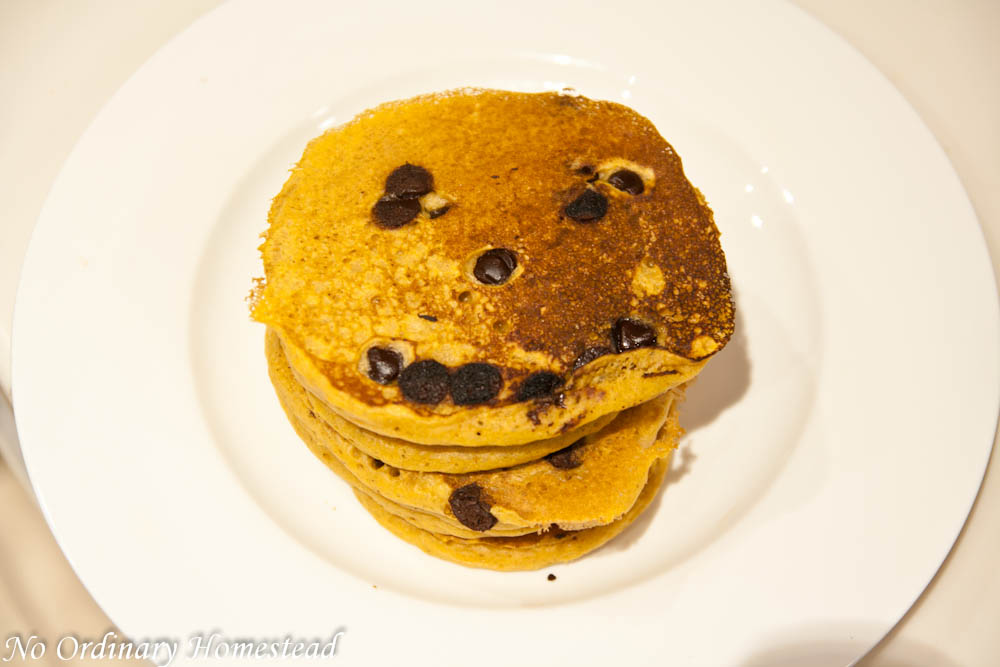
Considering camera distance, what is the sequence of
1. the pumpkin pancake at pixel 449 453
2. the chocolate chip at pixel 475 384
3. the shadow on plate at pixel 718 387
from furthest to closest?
the shadow on plate at pixel 718 387, the pumpkin pancake at pixel 449 453, the chocolate chip at pixel 475 384

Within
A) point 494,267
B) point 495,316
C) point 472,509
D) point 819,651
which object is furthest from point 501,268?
point 819,651

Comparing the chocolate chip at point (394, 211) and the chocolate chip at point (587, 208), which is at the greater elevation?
the chocolate chip at point (587, 208)

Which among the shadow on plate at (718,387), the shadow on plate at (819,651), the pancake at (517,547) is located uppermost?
the shadow on plate at (718,387)

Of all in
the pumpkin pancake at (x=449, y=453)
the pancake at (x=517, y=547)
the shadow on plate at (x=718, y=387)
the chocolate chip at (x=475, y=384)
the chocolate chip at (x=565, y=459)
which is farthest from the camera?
the shadow on plate at (x=718, y=387)

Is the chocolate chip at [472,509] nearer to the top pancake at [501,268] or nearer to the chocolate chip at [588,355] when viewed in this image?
the top pancake at [501,268]

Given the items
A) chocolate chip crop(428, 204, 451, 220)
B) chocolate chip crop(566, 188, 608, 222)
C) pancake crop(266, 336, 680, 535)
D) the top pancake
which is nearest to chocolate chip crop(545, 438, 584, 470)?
pancake crop(266, 336, 680, 535)

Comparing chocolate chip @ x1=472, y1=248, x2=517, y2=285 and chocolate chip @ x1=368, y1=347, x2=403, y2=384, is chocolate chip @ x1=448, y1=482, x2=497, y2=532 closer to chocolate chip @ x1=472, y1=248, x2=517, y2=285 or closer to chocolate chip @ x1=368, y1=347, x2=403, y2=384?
chocolate chip @ x1=368, y1=347, x2=403, y2=384

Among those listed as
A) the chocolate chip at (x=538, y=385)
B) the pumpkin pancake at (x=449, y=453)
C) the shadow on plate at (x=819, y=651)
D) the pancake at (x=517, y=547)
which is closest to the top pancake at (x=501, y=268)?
the chocolate chip at (x=538, y=385)

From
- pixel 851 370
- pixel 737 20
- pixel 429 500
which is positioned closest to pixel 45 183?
pixel 429 500

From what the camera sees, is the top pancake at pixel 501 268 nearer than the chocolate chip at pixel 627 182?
Yes
